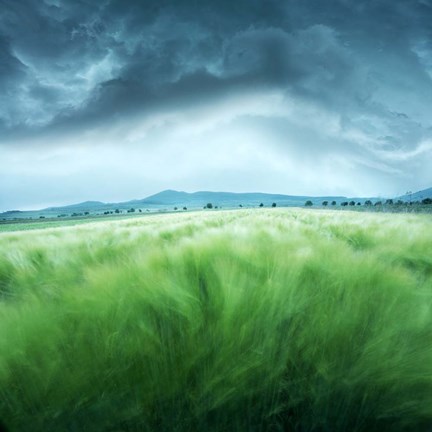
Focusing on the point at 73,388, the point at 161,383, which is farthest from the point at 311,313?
the point at 73,388

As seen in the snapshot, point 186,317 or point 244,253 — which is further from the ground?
point 244,253

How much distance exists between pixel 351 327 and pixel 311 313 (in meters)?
0.11

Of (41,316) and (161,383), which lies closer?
(161,383)

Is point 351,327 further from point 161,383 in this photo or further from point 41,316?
point 41,316

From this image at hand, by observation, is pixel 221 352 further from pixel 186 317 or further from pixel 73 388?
pixel 73 388

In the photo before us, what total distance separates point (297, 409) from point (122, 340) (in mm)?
478

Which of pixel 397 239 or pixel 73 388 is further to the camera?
pixel 397 239

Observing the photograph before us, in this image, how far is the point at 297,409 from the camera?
67 cm

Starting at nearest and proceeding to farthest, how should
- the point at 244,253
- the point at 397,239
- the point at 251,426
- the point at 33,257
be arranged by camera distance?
the point at 251,426
the point at 244,253
the point at 33,257
the point at 397,239

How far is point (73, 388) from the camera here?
64 cm

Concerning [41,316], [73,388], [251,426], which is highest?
[41,316]

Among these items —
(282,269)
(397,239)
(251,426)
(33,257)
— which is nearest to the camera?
(251,426)

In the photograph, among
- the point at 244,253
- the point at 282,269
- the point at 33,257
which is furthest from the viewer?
the point at 33,257

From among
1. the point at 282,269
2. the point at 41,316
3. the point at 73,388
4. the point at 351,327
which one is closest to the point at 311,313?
the point at 351,327
